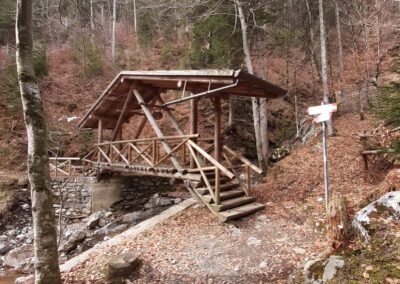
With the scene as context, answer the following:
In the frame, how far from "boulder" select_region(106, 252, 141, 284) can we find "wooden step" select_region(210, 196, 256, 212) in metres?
2.49

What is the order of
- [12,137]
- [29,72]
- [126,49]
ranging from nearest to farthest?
[29,72] < [12,137] < [126,49]

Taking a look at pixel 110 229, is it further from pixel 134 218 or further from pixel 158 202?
pixel 158 202

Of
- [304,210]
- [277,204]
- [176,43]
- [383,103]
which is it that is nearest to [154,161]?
[277,204]

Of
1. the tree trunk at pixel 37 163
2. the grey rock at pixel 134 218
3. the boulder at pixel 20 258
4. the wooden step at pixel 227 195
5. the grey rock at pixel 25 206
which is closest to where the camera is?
the tree trunk at pixel 37 163

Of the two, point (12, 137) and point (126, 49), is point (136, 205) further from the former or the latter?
point (126, 49)

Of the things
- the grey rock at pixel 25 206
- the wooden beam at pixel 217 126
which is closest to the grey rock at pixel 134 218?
the wooden beam at pixel 217 126

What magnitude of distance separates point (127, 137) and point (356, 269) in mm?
15851

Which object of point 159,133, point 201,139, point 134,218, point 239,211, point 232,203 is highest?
point 159,133

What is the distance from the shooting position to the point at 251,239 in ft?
21.4

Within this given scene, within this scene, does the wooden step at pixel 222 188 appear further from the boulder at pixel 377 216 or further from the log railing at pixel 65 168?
the log railing at pixel 65 168

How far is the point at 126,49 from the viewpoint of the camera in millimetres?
26641

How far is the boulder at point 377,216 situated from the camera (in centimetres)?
444

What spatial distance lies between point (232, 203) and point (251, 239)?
Result: 1.58m

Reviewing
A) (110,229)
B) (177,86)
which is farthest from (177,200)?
(177,86)
